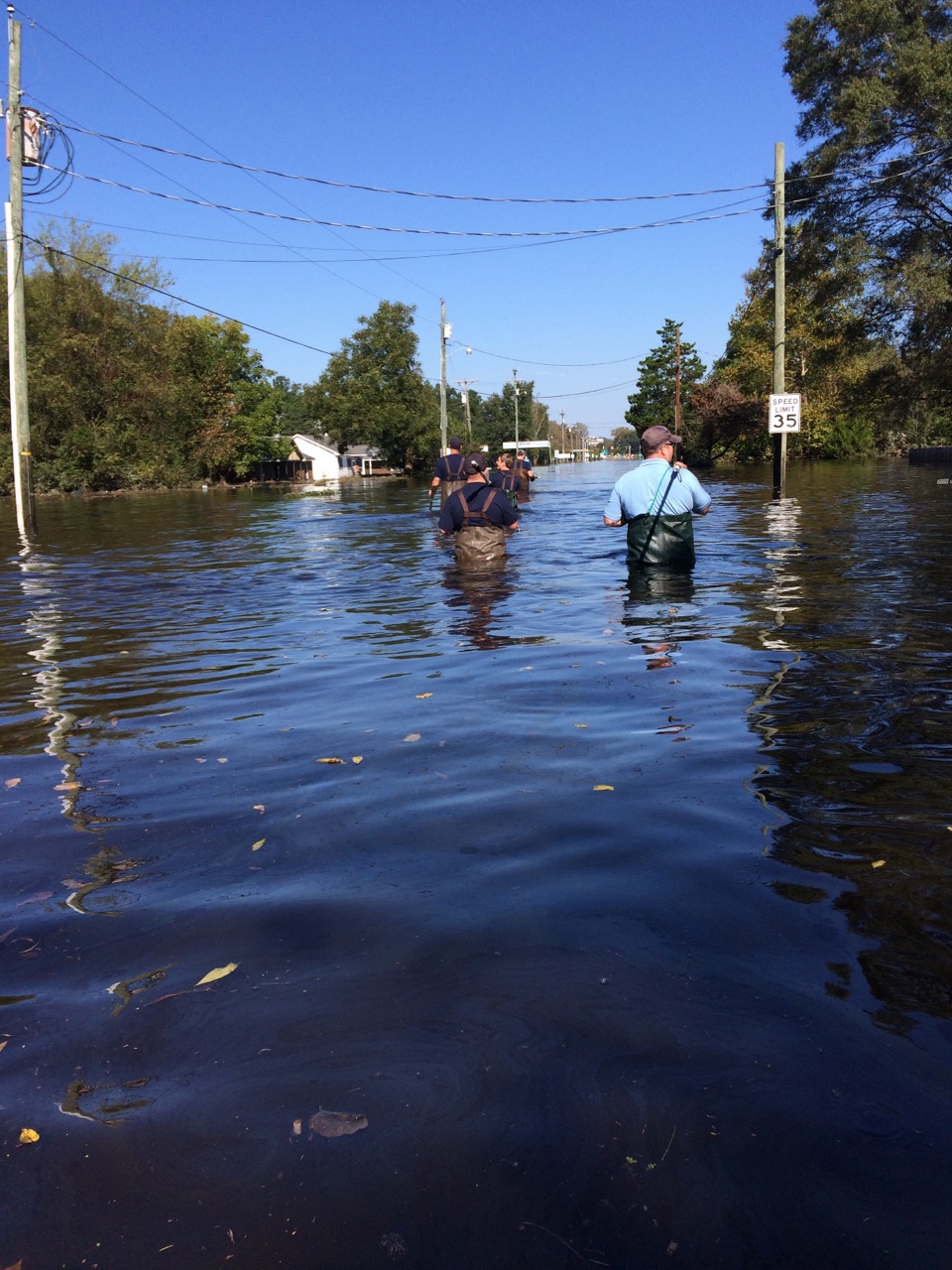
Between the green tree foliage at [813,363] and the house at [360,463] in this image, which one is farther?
the house at [360,463]

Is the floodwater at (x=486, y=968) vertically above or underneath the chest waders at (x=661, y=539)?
underneath

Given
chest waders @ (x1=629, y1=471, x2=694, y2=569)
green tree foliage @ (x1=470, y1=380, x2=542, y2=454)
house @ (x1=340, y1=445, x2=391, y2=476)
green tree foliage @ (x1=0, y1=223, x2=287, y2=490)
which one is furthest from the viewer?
green tree foliage @ (x1=470, y1=380, x2=542, y2=454)

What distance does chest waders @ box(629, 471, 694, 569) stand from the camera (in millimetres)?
11102

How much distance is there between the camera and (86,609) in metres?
12.3

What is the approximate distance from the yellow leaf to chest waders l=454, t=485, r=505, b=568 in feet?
33.3

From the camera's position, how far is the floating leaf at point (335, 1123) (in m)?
2.32

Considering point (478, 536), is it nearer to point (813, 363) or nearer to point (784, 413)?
point (784, 413)

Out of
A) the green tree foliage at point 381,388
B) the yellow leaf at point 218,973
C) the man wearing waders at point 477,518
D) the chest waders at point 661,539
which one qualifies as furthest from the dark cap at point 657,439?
the green tree foliage at point 381,388

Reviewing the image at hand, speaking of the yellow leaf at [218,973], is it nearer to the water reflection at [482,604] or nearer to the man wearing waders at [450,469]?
the water reflection at [482,604]

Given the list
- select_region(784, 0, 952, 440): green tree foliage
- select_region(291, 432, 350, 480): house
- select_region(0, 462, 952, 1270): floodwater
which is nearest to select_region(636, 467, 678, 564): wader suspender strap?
select_region(0, 462, 952, 1270): floodwater

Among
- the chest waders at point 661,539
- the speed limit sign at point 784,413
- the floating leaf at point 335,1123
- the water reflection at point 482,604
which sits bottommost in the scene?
the floating leaf at point 335,1123

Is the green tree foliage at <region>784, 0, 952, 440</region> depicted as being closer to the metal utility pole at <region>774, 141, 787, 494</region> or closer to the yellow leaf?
the metal utility pole at <region>774, 141, 787, 494</region>

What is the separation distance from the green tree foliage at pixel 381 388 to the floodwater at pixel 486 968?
8900cm

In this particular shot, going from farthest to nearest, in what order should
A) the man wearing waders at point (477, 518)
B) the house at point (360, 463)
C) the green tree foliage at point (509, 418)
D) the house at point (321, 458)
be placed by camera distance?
1. the green tree foliage at point (509, 418)
2. the house at point (360, 463)
3. the house at point (321, 458)
4. the man wearing waders at point (477, 518)
